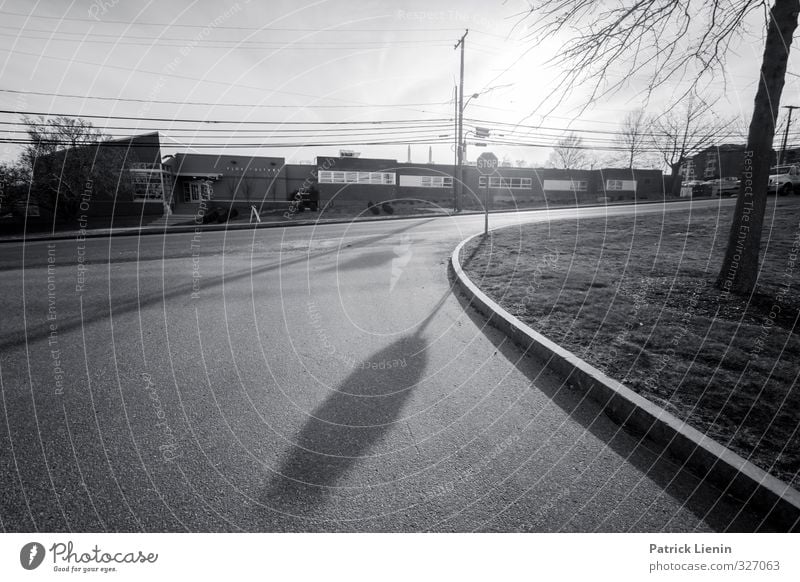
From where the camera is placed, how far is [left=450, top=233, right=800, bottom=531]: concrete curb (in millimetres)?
1972

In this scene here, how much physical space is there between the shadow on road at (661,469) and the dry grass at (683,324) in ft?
1.12

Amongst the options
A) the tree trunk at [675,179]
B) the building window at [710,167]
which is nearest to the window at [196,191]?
the tree trunk at [675,179]

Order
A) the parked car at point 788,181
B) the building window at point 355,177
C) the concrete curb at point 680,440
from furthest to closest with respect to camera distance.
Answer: the building window at point 355,177
the parked car at point 788,181
the concrete curb at point 680,440

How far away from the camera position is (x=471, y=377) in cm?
359

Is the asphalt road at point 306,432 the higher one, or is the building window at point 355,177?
the building window at point 355,177

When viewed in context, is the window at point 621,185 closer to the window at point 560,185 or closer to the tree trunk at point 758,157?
the window at point 560,185

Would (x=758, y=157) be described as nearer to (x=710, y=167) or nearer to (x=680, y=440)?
(x=680, y=440)

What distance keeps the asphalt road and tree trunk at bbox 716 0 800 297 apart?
401 cm

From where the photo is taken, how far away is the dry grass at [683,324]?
8.76 ft

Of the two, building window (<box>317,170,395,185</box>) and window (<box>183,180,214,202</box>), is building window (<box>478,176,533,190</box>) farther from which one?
window (<box>183,180,214,202</box>)

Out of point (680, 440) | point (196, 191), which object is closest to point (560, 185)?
point (196, 191)

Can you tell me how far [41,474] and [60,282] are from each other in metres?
7.20

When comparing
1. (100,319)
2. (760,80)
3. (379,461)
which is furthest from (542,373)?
(100,319)
